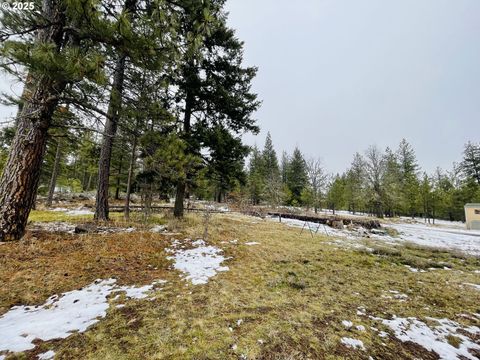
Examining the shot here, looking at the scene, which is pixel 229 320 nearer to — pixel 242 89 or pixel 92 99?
pixel 92 99

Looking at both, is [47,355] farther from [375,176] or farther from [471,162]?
[471,162]

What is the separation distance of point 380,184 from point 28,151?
33.7 metres

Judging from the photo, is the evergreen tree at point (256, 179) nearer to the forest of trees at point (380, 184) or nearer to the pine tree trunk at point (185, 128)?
the forest of trees at point (380, 184)

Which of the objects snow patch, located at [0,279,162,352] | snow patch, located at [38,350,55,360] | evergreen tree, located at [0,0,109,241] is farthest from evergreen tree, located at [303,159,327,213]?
snow patch, located at [38,350,55,360]

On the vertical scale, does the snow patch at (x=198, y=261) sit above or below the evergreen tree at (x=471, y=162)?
below

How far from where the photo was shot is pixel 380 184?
28594mm

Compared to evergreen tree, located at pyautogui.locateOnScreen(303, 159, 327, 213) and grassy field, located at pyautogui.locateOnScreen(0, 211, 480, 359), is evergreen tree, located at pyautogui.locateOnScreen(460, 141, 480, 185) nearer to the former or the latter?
evergreen tree, located at pyautogui.locateOnScreen(303, 159, 327, 213)

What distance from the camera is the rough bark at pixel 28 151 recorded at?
172 inches

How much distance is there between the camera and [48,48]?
3.26m

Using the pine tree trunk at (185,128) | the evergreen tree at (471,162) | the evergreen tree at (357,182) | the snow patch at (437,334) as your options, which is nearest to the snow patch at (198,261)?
the snow patch at (437,334)

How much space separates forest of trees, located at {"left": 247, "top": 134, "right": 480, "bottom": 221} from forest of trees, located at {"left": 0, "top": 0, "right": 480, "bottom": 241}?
19.7 m

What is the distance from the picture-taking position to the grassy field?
7.49 ft

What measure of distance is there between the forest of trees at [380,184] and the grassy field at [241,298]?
22.6m

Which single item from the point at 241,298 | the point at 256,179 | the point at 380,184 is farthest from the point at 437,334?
the point at 256,179
